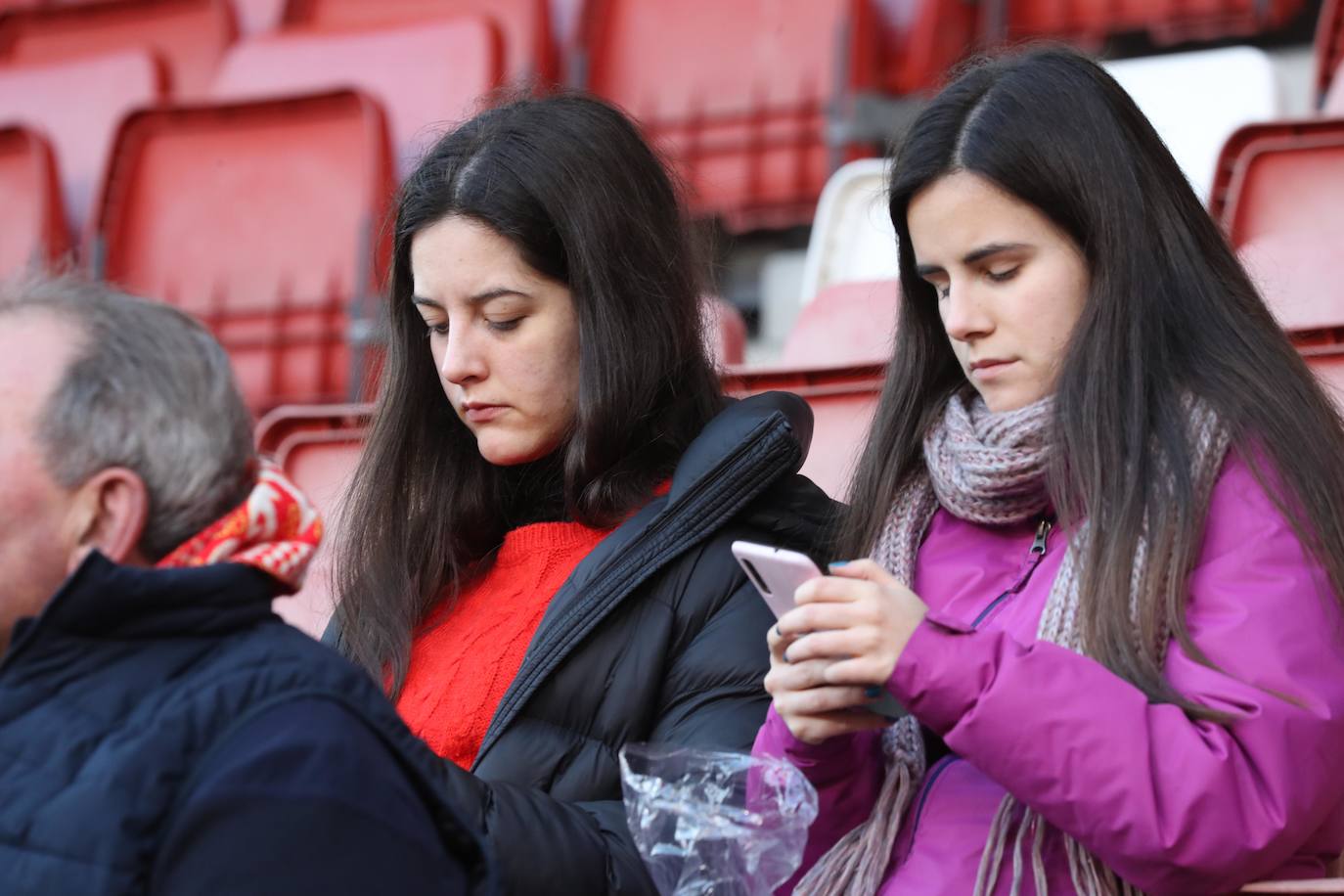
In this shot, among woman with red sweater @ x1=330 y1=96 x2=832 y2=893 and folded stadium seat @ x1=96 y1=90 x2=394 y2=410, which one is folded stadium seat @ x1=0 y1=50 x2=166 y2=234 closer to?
folded stadium seat @ x1=96 y1=90 x2=394 y2=410

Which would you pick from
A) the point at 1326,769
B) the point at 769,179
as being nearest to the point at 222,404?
the point at 1326,769

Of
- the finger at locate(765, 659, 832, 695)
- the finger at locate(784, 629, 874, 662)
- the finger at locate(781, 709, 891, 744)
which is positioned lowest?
the finger at locate(781, 709, 891, 744)

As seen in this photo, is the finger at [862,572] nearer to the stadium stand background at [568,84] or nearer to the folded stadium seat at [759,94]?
the stadium stand background at [568,84]

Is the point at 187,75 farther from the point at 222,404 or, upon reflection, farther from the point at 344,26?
the point at 222,404

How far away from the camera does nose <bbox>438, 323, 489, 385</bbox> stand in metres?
1.89

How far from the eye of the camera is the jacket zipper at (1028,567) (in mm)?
1632

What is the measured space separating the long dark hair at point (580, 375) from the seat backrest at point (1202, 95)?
1.63 meters

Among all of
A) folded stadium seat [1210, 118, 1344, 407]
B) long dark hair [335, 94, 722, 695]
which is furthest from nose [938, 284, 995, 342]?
folded stadium seat [1210, 118, 1344, 407]

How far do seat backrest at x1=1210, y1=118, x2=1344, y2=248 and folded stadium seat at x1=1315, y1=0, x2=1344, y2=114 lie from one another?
2.47 feet

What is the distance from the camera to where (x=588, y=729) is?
5.62ft

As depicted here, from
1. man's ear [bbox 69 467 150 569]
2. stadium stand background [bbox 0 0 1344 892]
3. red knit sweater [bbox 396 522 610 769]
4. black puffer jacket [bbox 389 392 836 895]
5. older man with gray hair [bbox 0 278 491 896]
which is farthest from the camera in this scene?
stadium stand background [bbox 0 0 1344 892]

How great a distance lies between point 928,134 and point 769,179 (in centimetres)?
218

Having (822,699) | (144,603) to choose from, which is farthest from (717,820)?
(144,603)

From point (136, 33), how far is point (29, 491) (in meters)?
3.99
